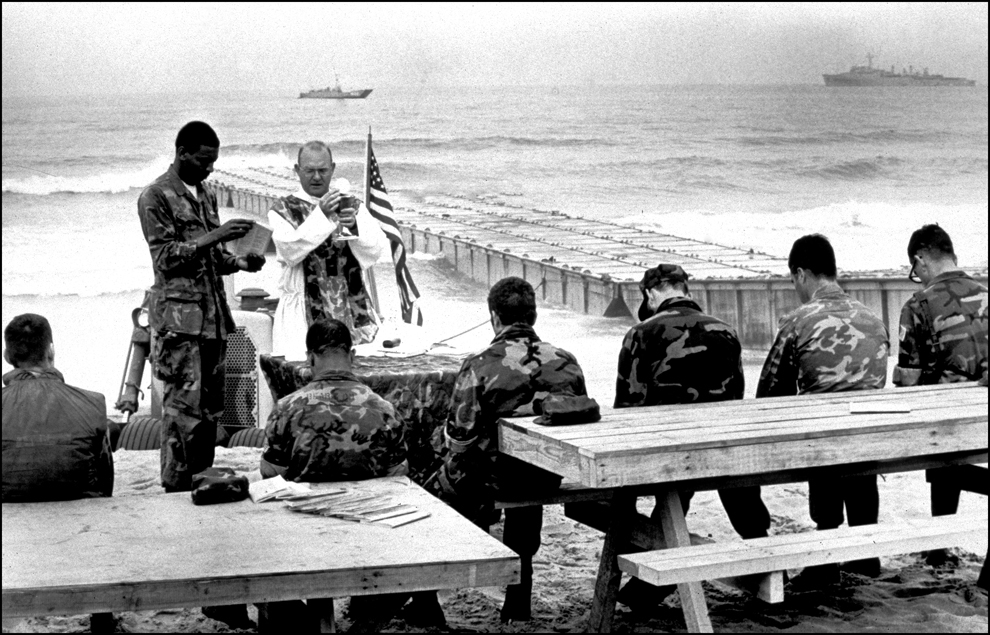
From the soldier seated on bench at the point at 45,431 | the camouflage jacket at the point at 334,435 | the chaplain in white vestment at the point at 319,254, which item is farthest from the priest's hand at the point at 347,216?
the soldier seated on bench at the point at 45,431

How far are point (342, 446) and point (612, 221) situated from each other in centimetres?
1499

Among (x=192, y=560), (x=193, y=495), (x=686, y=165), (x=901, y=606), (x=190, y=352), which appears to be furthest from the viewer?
(x=686, y=165)

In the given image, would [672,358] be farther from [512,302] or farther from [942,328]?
[942,328]

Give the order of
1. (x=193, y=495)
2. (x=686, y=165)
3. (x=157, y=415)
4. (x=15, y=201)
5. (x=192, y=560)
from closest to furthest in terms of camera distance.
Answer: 1. (x=192, y=560)
2. (x=193, y=495)
3. (x=157, y=415)
4. (x=15, y=201)
5. (x=686, y=165)

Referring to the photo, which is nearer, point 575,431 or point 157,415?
point 575,431

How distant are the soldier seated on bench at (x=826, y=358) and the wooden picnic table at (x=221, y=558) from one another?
6.48ft

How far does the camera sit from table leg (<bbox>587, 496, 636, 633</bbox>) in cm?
429

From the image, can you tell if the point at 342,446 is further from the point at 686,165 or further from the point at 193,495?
the point at 686,165

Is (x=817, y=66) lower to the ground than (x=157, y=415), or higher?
higher

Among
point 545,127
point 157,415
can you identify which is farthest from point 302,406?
point 545,127

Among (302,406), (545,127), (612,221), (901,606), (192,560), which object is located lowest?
(901,606)

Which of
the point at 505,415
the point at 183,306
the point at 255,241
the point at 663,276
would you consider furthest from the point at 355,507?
the point at 255,241

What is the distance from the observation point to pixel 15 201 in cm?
1795

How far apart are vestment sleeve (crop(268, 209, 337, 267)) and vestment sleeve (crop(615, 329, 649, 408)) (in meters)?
A: 1.92
